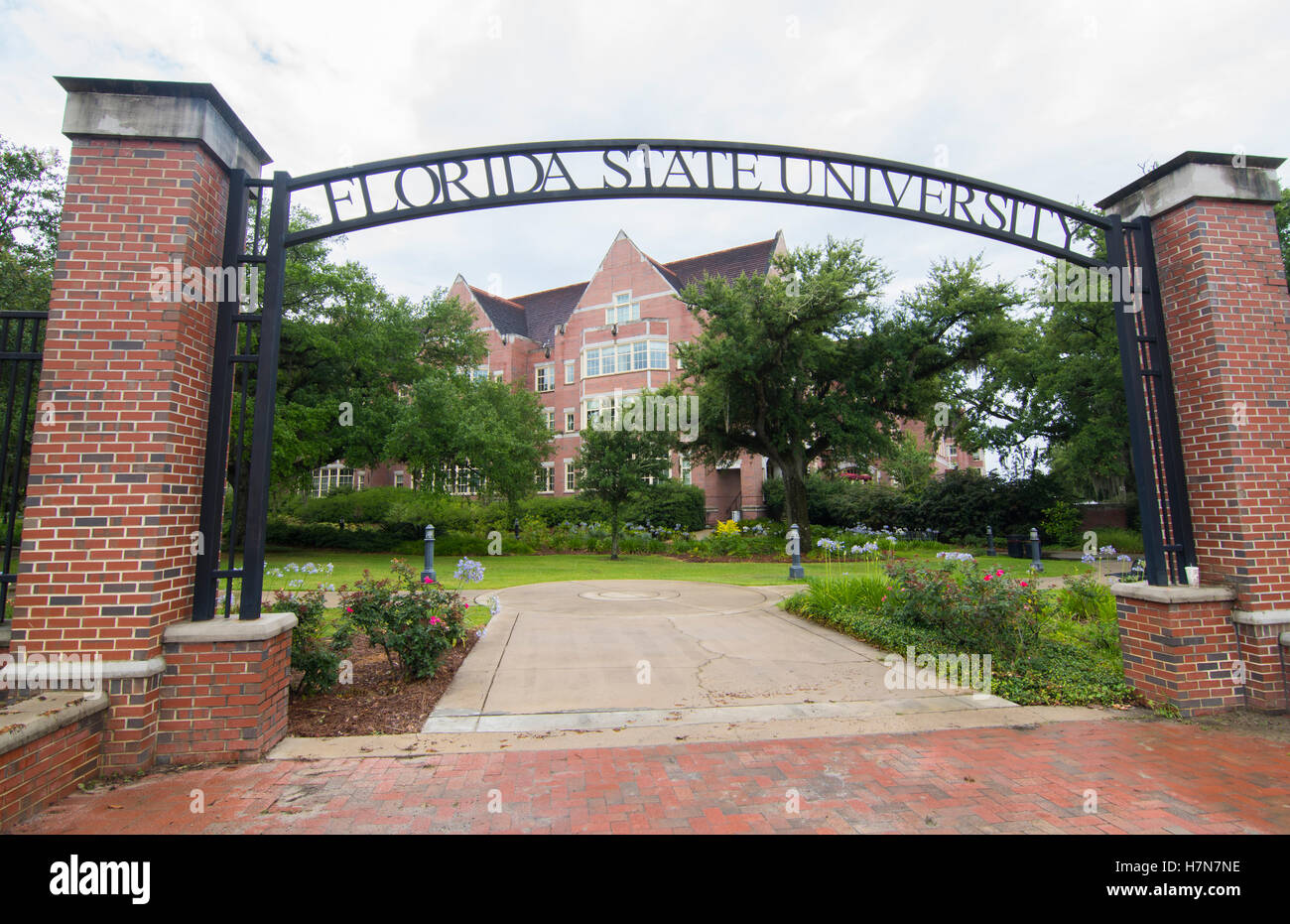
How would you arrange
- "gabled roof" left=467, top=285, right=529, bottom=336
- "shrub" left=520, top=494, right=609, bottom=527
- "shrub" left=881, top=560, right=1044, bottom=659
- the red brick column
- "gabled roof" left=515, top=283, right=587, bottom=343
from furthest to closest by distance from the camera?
"gabled roof" left=515, top=283, right=587, bottom=343 → "gabled roof" left=467, top=285, right=529, bottom=336 → "shrub" left=520, top=494, right=609, bottom=527 → "shrub" left=881, top=560, right=1044, bottom=659 → the red brick column

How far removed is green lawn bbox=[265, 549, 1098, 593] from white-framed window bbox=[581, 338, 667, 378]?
14750 millimetres

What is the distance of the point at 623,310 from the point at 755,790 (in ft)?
116

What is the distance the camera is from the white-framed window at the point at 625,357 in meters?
35.4

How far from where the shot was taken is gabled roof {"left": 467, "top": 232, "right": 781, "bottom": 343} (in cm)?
3650

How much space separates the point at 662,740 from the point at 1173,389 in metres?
4.82

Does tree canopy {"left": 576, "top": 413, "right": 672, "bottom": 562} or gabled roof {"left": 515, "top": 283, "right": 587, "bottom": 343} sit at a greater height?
gabled roof {"left": 515, "top": 283, "right": 587, "bottom": 343}

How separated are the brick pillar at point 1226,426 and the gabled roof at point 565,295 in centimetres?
2854

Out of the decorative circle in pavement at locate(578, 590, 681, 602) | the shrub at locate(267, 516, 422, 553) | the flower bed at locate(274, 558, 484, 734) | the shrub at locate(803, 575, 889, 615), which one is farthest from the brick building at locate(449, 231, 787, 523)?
the flower bed at locate(274, 558, 484, 734)

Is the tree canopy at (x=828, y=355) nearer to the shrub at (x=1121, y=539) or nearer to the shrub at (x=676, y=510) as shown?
the shrub at (x=676, y=510)

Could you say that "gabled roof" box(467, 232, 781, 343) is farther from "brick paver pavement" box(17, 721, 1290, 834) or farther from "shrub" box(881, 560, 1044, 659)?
"brick paver pavement" box(17, 721, 1290, 834)

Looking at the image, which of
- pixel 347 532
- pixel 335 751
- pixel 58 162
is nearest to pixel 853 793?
pixel 335 751

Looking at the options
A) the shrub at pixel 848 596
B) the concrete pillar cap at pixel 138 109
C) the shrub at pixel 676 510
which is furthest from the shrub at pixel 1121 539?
the concrete pillar cap at pixel 138 109

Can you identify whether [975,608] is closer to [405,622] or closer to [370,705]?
[405,622]

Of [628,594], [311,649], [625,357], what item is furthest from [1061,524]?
[311,649]
